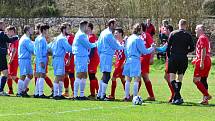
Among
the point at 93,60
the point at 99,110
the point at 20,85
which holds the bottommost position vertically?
the point at 99,110

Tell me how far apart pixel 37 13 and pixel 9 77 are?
30.2m

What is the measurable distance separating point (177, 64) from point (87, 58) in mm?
2893

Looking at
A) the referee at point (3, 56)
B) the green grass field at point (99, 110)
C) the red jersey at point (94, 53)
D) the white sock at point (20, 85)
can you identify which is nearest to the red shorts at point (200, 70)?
the green grass field at point (99, 110)

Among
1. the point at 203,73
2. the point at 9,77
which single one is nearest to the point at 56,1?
the point at 9,77

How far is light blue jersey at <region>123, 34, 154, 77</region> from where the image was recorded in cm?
1875

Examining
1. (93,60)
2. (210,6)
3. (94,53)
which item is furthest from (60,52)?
(210,6)

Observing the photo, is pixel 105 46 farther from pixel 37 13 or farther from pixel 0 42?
pixel 37 13

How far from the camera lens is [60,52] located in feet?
65.0

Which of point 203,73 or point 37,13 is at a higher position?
point 37,13

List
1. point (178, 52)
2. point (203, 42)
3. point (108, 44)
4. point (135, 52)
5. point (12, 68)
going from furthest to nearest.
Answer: point (12, 68)
point (108, 44)
point (135, 52)
point (178, 52)
point (203, 42)

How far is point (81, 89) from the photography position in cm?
1942

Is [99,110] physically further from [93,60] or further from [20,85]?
[20,85]

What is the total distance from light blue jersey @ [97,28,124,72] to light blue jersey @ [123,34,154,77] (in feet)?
1.49

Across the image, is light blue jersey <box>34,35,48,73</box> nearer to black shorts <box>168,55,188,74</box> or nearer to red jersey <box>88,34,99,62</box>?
red jersey <box>88,34,99,62</box>
